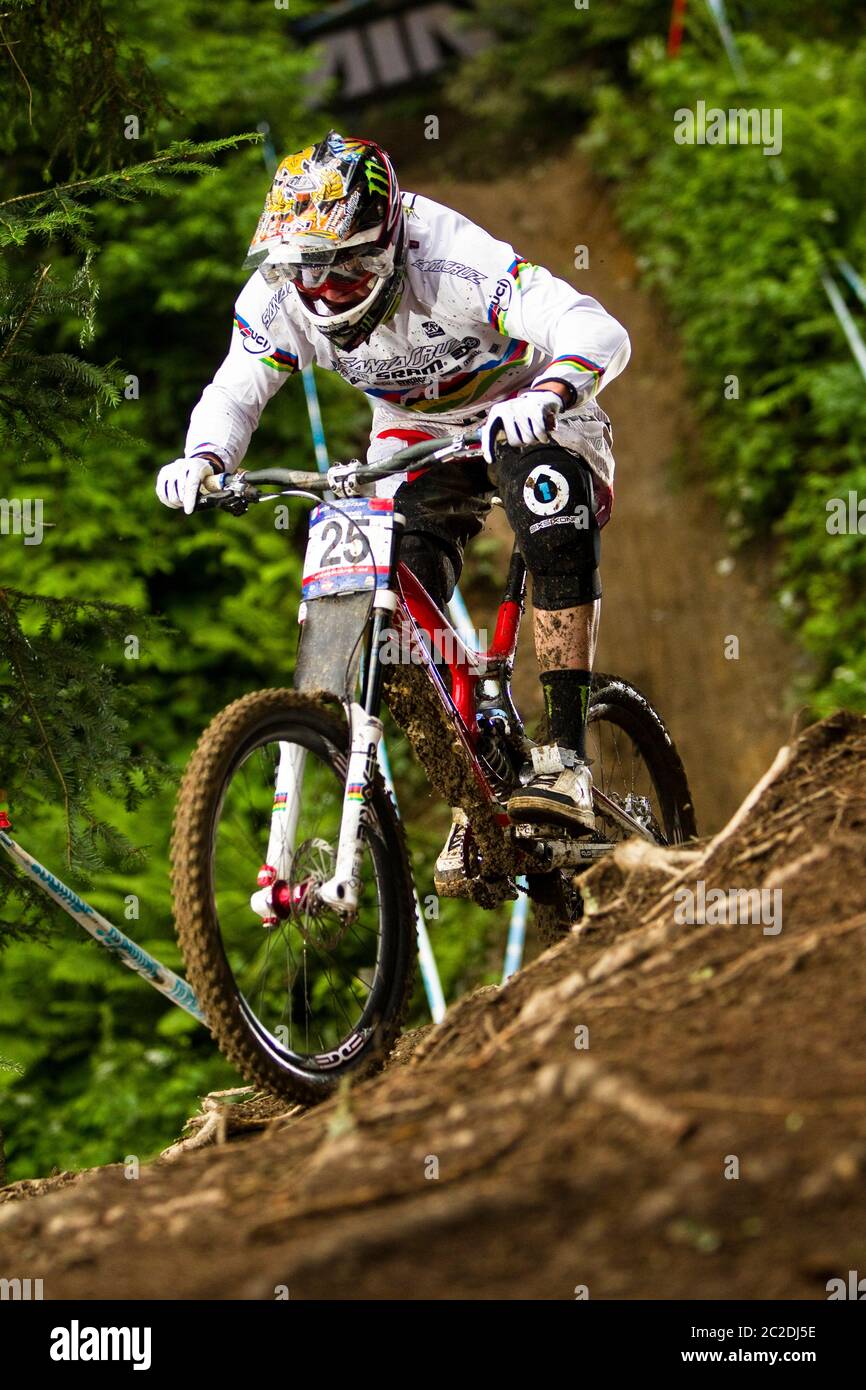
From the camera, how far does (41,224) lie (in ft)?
13.9

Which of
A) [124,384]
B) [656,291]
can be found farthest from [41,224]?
[656,291]

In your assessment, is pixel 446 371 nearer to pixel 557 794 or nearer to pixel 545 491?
pixel 545 491

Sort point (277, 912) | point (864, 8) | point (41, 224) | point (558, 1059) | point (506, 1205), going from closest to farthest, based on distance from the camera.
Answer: point (506, 1205) → point (558, 1059) → point (277, 912) → point (41, 224) → point (864, 8)

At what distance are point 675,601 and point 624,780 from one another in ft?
18.9

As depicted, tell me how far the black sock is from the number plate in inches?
35.8

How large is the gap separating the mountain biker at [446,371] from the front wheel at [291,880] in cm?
65

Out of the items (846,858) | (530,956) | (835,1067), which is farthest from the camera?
(530,956)

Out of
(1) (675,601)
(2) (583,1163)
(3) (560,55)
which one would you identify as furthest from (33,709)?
(3) (560,55)

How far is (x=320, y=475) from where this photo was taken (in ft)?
13.4

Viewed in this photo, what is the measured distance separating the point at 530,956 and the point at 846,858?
5.87 meters

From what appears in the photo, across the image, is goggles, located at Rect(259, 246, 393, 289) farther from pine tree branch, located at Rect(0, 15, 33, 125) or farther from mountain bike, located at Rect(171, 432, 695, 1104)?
pine tree branch, located at Rect(0, 15, 33, 125)

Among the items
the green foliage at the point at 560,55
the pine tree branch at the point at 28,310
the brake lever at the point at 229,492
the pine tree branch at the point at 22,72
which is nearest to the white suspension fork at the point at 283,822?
the brake lever at the point at 229,492
